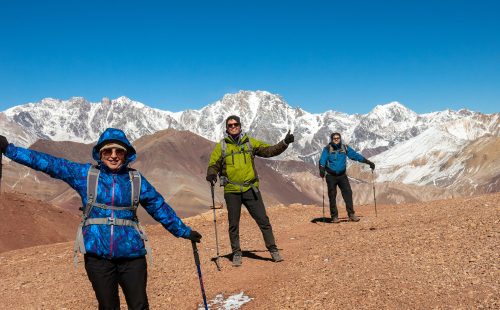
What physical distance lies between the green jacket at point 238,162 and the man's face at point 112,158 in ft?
17.0

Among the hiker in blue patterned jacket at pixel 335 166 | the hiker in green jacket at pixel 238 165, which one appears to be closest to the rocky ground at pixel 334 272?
the hiker in blue patterned jacket at pixel 335 166

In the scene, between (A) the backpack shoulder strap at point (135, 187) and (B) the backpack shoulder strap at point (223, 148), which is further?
(B) the backpack shoulder strap at point (223, 148)

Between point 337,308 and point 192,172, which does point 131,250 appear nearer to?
point 337,308

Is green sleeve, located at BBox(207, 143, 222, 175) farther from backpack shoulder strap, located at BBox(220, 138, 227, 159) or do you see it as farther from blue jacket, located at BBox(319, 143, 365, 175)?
blue jacket, located at BBox(319, 143, 365, 175)

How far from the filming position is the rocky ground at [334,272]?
8281 millimetres

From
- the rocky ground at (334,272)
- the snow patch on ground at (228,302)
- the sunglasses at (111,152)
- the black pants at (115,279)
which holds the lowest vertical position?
the snow patch on ground at (228,302)

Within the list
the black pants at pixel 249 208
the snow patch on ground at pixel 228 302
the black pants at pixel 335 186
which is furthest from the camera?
the black pants at pixel 335 186

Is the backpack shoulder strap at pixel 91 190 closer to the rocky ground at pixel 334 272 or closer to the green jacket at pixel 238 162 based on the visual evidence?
the rocky ground at pixel 334 272

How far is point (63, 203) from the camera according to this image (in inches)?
6580

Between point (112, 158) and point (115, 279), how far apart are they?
1495mm

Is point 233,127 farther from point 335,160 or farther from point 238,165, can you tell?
point 335,160

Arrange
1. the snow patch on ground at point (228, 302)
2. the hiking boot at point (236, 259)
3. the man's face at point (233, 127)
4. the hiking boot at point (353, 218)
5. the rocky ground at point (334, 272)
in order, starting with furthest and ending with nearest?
the hiking boot at point (353, 218) < the hiking boot at point (236, 259) < the man's face at point (233, 127) < the snow patch on ground at point (228, 302) < the rocky ground at point (334, 272)

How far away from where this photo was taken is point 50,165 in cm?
605

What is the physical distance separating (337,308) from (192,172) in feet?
560
